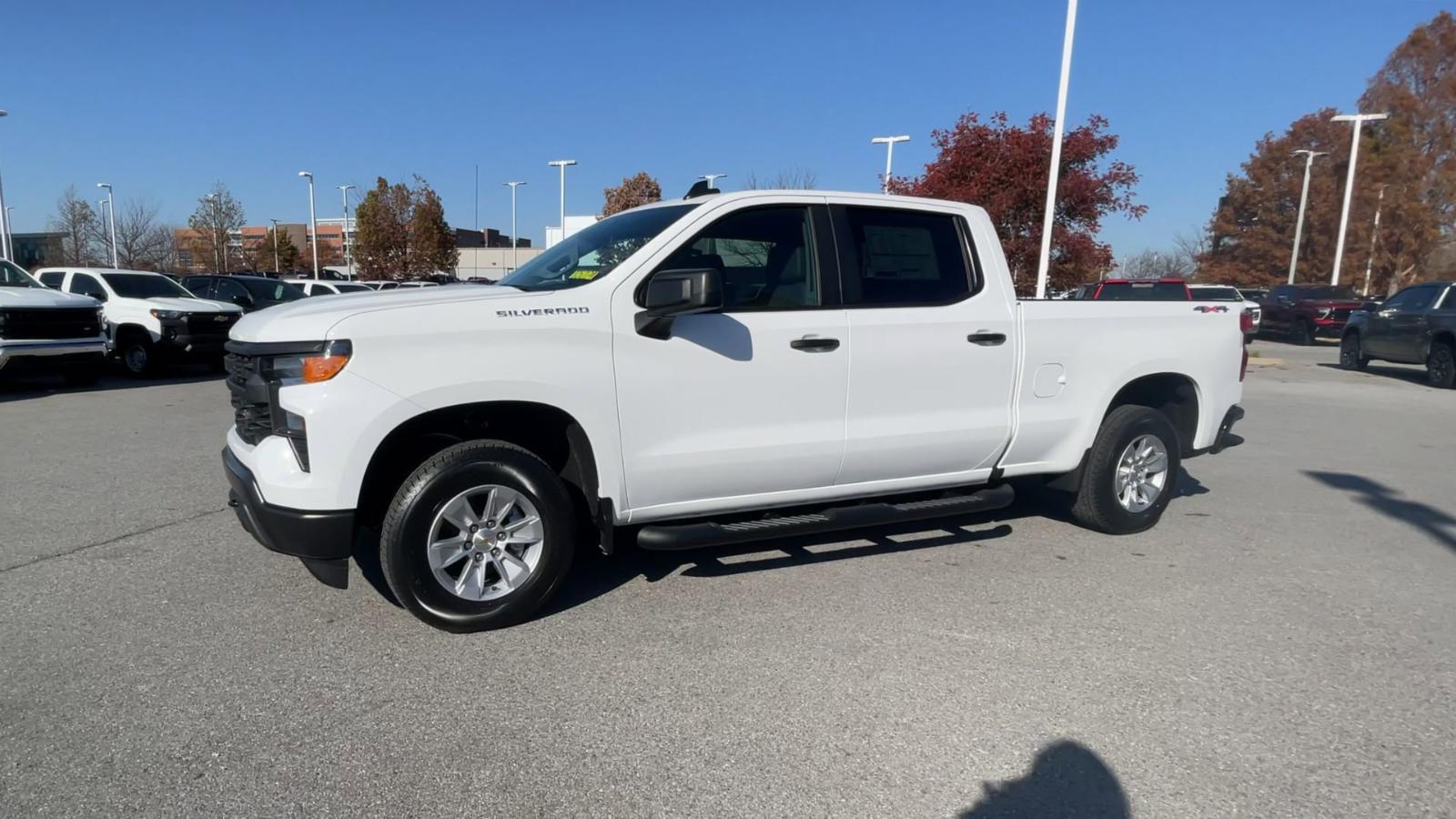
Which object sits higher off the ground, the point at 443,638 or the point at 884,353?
the point at 884,353

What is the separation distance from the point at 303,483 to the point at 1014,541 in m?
4.01

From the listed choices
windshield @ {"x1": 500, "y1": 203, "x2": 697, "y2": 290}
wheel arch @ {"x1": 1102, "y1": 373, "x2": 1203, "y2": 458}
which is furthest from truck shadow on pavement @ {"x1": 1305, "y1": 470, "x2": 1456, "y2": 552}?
windshield @ {"x1": 500, "y1": 203, "x2": 697, "y2": 290}

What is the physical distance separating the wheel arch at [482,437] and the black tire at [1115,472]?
3138mm

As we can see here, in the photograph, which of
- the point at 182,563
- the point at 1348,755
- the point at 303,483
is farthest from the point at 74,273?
the point at 1348,755

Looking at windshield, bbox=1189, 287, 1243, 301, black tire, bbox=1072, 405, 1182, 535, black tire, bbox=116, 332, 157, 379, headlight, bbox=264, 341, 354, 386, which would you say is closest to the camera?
headlight, bbox=264, 341, 354, 386

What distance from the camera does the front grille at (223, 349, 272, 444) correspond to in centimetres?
371

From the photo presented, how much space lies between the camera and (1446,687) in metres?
3.50

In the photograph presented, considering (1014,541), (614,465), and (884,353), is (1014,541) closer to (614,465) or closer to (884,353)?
(884,353)

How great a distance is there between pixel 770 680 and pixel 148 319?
1402 cm

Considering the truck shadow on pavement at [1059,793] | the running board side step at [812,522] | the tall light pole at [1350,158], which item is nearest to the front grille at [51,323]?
the running board side step at [812,522]

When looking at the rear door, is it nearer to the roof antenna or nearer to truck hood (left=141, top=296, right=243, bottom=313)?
the roof antenna

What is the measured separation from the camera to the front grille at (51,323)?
439 inches

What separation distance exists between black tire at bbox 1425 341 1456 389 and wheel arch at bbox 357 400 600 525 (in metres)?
16.6

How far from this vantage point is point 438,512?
12.1ft
